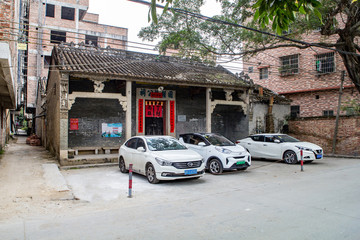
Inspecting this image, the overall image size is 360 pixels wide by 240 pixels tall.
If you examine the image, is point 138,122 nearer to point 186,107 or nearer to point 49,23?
point 186,107

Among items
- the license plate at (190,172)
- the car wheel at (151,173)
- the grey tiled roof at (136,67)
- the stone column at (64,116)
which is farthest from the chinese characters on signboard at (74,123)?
the license plate at (190,172)

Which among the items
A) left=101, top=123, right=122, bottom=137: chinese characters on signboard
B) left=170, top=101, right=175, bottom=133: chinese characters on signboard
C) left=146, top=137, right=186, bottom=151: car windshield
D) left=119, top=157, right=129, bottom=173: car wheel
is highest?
left=170, top=101, right=175, bottom=133: chinese characters on signboard

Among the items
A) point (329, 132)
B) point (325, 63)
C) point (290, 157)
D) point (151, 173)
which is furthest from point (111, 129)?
point (325, 63)

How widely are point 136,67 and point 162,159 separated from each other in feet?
25.1

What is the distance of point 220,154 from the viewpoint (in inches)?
417

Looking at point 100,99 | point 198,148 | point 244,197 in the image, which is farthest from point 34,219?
point 100,99

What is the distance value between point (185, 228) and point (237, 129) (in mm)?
13968

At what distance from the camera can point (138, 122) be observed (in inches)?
604

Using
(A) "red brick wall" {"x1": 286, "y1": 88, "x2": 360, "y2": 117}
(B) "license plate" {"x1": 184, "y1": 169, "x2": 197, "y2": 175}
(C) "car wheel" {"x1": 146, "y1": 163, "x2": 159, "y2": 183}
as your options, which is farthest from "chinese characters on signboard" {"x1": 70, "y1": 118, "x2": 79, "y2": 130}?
(A) "red brick wall" {"x1": 286, "y1": 88, "x2": 360, "y2": 117}

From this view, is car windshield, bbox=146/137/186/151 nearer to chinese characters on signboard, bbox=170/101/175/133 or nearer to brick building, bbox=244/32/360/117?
chinese characters on signboard, bbox=170/101/175/133

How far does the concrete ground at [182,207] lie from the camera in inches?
184

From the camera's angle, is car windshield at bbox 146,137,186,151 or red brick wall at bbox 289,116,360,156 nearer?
car windshield at bbox 146,137,186,151

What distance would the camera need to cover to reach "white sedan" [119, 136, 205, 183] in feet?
28.0

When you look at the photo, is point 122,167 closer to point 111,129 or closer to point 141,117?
point 111,129
